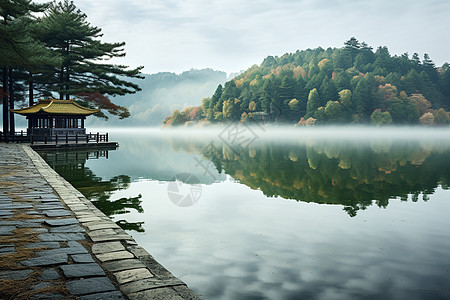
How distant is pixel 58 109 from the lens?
3541 centimetres

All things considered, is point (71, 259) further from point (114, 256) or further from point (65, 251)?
point (114, 256)

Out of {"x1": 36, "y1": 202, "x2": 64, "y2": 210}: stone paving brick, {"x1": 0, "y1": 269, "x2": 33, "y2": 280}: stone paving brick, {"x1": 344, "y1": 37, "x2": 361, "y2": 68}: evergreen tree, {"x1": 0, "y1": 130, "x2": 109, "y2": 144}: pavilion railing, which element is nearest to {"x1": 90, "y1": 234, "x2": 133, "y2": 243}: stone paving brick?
{"x1": 0, "y1": 269, "x2": 33, "y2": 280}: stone paving brick

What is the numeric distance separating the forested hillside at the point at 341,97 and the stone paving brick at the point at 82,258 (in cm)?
9744

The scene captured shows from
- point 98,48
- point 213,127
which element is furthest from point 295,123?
point 98,48

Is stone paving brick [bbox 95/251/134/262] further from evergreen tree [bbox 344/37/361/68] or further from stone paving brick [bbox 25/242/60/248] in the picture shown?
evergreen tree [bbox 344/37/361/68]

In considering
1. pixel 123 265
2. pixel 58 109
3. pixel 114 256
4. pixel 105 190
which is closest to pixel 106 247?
pixel 114 256

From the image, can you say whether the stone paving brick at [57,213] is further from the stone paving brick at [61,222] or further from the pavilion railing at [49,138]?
the pavilion railing at [49,138]

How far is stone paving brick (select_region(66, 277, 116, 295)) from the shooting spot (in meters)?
3.90

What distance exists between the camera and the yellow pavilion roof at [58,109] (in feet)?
115

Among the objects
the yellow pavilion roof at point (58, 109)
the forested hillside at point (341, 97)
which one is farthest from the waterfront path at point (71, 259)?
the forested hillside at point (341, 97)

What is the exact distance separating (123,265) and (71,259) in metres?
0.69

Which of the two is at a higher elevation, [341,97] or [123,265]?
[341,97]

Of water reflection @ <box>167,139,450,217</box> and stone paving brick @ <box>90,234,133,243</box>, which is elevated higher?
stone paving brick @ <box>90,234,133,243</box>

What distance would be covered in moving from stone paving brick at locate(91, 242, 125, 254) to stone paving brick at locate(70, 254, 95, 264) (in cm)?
23
